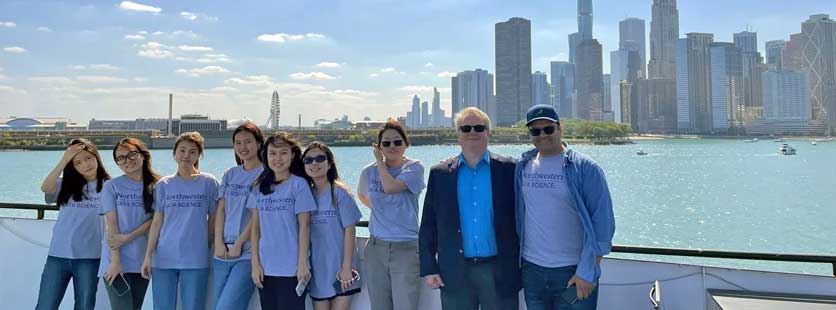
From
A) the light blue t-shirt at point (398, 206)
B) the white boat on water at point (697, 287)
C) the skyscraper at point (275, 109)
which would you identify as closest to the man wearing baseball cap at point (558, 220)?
the white boat on water at point (697, 287)

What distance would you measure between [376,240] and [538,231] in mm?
928

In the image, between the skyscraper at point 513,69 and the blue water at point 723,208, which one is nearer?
the blue water at point 723,208

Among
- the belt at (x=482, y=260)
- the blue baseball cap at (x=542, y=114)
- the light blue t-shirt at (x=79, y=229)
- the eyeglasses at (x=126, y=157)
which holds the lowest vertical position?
the belt at (x=482, y=260)

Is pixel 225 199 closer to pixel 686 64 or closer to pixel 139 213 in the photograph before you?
pixel 139 213

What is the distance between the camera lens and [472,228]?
2729 mm

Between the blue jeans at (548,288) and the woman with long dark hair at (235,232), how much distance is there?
1.60 metres

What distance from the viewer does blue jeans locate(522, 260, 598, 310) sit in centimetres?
255

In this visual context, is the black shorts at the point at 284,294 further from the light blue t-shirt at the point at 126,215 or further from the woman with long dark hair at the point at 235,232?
the light blue t-shirt at the point at 126,215

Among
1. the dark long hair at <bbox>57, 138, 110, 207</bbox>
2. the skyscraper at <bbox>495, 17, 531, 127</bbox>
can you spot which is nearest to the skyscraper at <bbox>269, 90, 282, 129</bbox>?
the skyscraper at <bbox>495, 17, 531, 127</bbox>

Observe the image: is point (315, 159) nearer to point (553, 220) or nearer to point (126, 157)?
point (126, 157)

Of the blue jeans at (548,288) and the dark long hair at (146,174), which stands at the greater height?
the dark long hair at (146,174)

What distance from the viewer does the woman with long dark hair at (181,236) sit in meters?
3.18

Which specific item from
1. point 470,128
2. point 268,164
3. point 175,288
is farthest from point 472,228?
point 175,288

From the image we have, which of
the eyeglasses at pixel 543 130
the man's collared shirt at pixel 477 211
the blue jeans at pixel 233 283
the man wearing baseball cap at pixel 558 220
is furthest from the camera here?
the blue jeans at pixel 233 283
